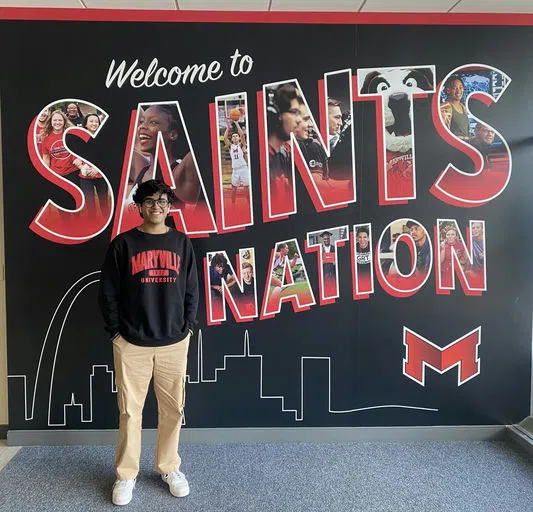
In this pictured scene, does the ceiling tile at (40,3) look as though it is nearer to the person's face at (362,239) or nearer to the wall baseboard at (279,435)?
the person's face at (362,239)

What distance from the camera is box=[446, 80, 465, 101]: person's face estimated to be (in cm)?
270

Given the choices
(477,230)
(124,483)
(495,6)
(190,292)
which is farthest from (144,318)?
(495,6)

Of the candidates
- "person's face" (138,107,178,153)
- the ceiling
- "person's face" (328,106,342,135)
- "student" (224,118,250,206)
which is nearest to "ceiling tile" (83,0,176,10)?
the ceiling

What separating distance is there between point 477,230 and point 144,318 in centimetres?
212

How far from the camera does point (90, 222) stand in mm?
2639

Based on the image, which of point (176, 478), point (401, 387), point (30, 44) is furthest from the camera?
point (401, 387)

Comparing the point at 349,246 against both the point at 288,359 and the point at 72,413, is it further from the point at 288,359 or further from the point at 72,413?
the point at 72,413

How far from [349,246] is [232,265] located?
757 millimetres

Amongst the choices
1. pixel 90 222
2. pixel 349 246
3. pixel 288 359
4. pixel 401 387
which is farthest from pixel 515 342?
pixel 90 222

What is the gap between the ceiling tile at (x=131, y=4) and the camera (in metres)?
2.53

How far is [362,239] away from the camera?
2.73 meters

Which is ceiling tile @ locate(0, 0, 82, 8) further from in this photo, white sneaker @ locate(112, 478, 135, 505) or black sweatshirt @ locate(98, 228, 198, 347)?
white sneaker @ locate(112, 478, 135, 505)

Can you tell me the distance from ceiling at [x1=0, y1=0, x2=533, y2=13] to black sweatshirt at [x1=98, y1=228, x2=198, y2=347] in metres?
1.42

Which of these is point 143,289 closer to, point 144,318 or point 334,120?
point 144,318
